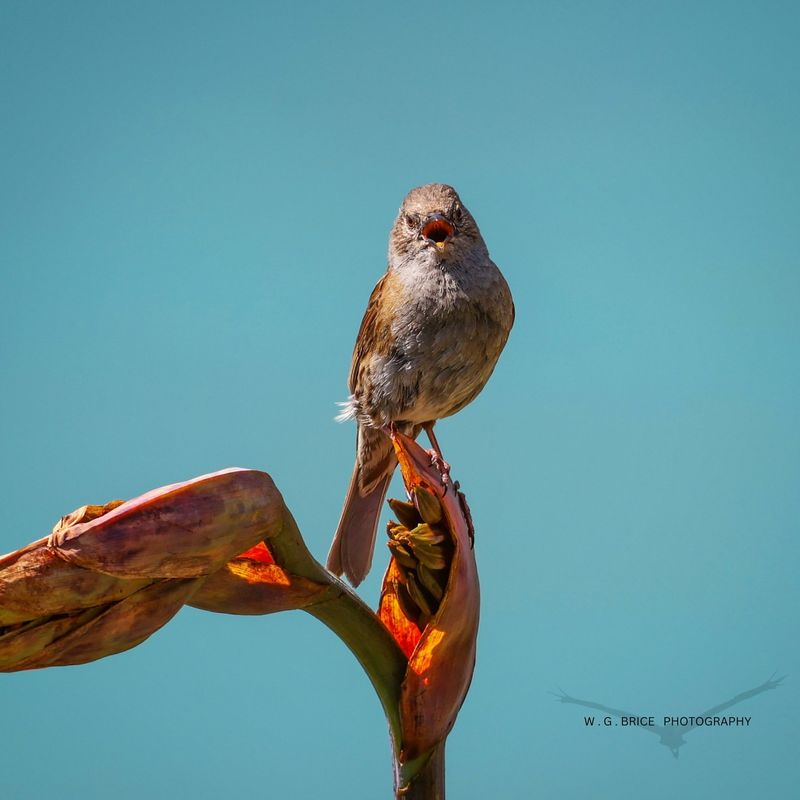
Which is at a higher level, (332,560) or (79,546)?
(332,560)

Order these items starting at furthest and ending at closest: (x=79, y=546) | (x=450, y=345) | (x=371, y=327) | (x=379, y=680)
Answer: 1. (x=371, y=327)
2. (x=450, y=345)
3. (x=379, y=680)
4. (x=79, y=546)

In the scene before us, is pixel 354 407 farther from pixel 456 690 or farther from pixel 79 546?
pixel 79 546

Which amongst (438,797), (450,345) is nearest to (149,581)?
(438,797)

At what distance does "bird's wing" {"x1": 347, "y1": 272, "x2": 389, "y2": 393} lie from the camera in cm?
228

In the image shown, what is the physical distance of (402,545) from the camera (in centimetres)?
135

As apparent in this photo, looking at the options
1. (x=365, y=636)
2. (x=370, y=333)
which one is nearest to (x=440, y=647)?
(x=365, y=636)

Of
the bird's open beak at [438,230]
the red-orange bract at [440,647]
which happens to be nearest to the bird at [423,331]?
the bird's open beak at [438,230]

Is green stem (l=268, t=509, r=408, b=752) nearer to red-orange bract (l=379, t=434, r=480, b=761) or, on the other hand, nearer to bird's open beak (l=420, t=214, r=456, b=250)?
red-orange bract (l=379, t=434, r=480, b=761)

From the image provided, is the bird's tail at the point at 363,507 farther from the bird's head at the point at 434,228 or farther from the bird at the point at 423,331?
the bird's head at the point at 434,228

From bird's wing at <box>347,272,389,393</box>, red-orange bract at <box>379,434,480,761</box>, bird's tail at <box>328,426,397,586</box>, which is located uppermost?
bird's wing at <box>347,272,389,393</box>

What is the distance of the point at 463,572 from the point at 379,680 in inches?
6.8

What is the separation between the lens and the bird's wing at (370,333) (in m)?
2.28

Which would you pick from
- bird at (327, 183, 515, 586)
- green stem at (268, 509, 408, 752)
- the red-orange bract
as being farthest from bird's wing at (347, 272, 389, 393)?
green stem at (268, 509, 408, 752)

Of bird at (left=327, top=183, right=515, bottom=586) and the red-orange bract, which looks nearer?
the red-orange bract
